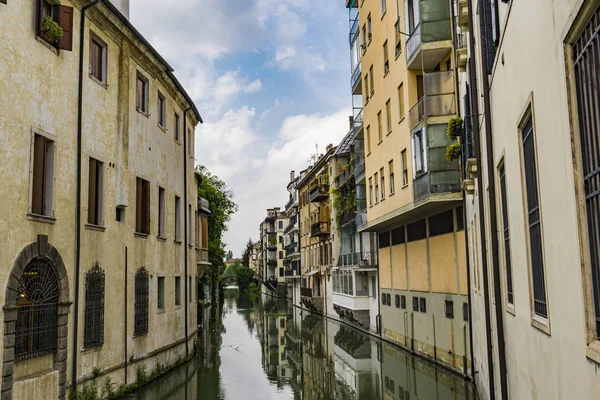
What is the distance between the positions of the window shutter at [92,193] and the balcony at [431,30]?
399 inches

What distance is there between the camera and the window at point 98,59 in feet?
48.9

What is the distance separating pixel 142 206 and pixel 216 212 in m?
29.6

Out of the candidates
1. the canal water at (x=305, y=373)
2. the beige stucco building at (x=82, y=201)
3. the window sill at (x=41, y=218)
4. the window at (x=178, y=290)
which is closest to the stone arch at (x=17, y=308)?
the beige stucco building at (x=82, y=201)

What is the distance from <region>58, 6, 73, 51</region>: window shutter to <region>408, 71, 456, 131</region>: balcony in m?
10.3

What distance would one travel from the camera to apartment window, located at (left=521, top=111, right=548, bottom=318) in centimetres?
576

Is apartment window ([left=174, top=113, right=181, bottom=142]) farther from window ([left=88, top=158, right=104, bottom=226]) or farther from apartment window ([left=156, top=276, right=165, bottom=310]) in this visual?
window ([left=88, top=158, right=104, bottom=226])

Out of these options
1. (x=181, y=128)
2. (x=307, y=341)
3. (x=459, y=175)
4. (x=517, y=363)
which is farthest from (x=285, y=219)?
(x=517, y=363)

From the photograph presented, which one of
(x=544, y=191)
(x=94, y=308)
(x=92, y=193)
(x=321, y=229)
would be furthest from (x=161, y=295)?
(x=321, y=229)

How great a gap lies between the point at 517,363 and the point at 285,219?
89849mm

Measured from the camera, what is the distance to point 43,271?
12.2 metres

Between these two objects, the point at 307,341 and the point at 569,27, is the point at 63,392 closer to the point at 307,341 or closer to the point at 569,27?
the point at 569,27

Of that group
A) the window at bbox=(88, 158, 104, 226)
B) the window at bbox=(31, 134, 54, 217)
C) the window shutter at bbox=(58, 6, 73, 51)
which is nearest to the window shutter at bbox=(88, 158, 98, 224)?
the window at bbox=(88, 158, 104, 226)

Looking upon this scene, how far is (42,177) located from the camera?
40.5 feet

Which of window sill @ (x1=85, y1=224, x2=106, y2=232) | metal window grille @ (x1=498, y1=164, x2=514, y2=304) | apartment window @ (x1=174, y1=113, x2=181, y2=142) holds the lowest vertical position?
metal window grille @ (x1=498, y1=164, x2=514, y2=304)
